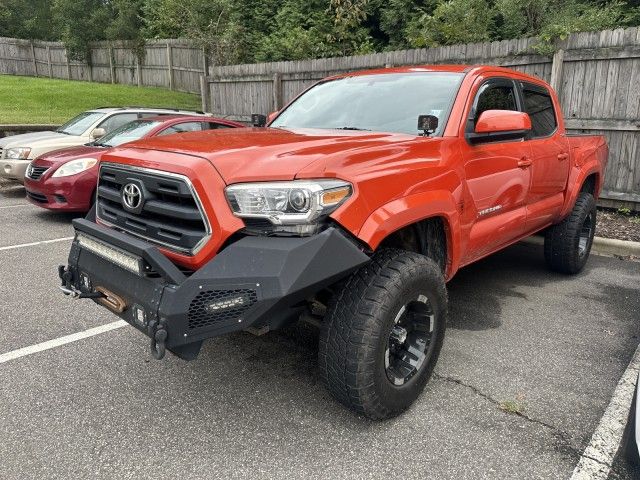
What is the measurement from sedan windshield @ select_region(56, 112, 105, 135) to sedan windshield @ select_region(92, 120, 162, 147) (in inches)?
42.7

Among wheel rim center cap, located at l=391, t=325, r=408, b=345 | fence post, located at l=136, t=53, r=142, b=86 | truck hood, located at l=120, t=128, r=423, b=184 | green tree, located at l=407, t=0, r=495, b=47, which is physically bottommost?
wheel rim center cap, located at l=391, t=325, r=408, b=345

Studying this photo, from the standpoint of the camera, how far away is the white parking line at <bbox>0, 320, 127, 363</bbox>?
342 centimetres

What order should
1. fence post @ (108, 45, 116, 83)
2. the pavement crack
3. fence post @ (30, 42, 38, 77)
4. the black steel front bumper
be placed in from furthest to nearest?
fence post @ (30, 42, 38, 77) → fence post @ (108, 45, 116, 83) → the pavement crack → the black steel front bumper

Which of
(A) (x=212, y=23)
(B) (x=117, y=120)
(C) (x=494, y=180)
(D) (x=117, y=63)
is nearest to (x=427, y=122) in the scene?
(C) (x=494, y=180)

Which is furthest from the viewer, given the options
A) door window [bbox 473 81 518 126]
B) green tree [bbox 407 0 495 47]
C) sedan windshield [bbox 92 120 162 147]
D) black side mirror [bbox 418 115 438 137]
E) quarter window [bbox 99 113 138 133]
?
green tree [bbox 407 0 495 47]

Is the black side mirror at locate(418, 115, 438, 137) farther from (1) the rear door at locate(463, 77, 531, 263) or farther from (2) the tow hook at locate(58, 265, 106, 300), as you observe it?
(2) the tow hook at locate(58, 265, 106, 300)

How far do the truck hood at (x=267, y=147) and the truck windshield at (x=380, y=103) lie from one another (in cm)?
30

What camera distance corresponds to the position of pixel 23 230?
6.76 metres

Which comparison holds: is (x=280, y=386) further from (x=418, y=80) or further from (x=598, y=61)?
(x=598, y=61)

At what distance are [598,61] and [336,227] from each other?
6197mm

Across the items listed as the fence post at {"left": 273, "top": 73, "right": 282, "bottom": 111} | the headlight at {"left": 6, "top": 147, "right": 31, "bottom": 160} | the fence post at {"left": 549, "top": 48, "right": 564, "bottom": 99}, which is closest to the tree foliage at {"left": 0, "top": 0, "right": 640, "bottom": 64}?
the fence post at {"left": 549, "top": 48, "right": 564, "bottom": 99}

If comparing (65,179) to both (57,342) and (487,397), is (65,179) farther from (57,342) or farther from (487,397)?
(487,397)

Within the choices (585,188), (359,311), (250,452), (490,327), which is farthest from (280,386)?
(585,188)

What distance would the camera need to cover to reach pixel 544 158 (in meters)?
4.29
